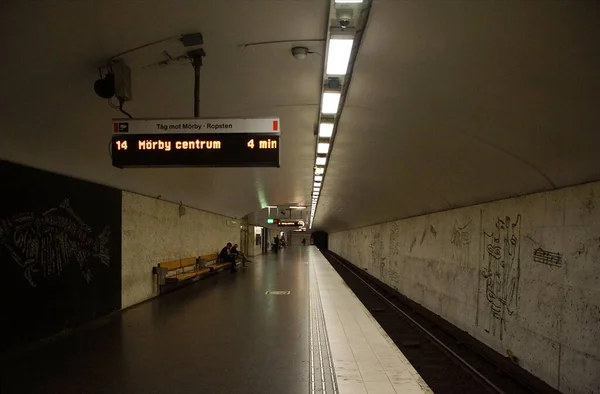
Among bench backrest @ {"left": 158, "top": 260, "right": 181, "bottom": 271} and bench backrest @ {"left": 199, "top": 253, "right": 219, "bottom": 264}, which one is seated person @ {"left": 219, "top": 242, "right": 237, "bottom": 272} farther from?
bench backrest @ {"left": 158, "top": 260, "right": 181, "bottom": 271}

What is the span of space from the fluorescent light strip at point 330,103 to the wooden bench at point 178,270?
6325 mm

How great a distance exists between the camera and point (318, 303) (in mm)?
9695

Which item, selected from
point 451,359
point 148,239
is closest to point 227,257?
point 148,239

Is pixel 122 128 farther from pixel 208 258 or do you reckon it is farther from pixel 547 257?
pixel 208 258

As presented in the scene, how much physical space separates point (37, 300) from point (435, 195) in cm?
757

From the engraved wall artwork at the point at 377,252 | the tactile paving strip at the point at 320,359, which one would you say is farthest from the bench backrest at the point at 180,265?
the engraved wall artwork at the point at 377,252

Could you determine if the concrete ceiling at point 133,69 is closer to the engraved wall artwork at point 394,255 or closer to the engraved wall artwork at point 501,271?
the engraved wall artwork at point 501,271

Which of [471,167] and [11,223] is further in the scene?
[471,167]

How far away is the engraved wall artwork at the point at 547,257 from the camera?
17.2 ft

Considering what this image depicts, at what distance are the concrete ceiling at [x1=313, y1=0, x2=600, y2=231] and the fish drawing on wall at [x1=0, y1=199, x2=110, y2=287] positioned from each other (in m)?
4.69

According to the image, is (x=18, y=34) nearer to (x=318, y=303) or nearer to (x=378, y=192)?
(x=318, y=303)

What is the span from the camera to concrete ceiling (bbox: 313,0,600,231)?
Answer: 10.4 feet

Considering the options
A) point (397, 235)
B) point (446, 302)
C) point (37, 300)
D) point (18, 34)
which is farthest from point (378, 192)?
point (18, 34)

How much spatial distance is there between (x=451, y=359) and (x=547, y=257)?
2.99 metres
